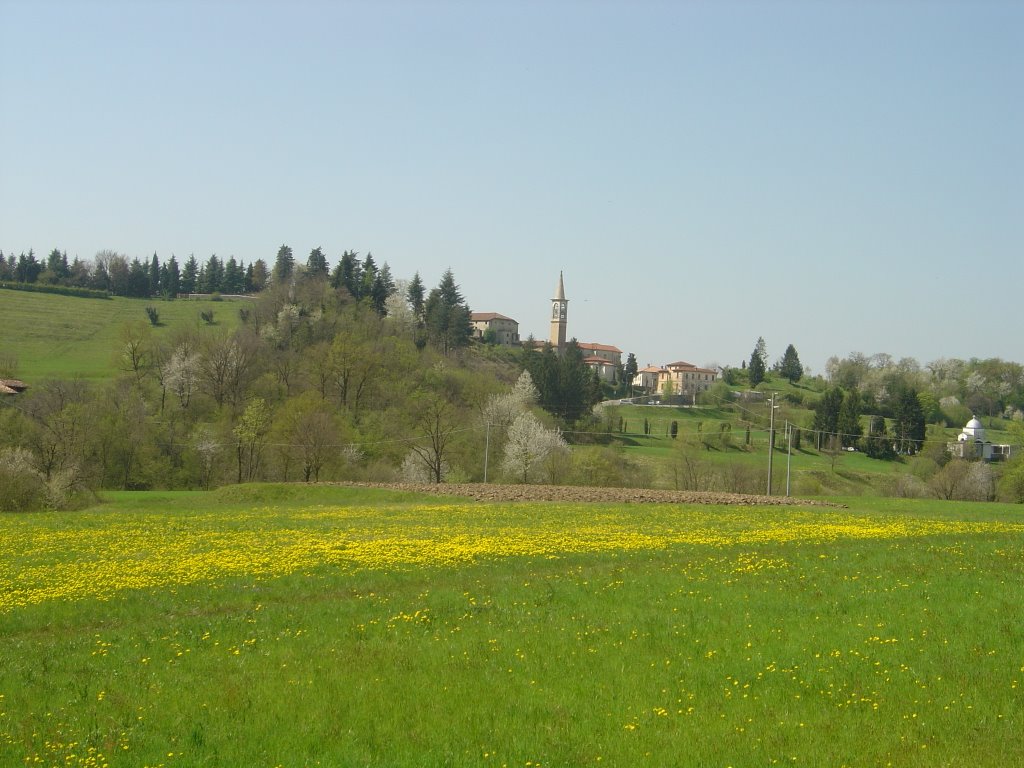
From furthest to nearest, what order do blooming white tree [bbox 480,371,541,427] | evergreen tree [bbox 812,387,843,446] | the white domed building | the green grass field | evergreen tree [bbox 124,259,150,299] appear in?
evergreen tree [bbox 124,259,150,299], evergreen tree [bbox 812,387,843,446], the green grass field, the white domed building, blooming white tree [bbox 480,371,541,427]

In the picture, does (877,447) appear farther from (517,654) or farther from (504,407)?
(517,654)

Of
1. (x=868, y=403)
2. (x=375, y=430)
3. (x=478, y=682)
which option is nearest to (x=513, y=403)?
(x=375, y=430)

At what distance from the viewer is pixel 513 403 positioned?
11075 cm

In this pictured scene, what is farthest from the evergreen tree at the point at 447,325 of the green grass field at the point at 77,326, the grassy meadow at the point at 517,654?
the grassy meadow at the point at 517,654

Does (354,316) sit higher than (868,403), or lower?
higher

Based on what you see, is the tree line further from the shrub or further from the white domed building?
the white domed building

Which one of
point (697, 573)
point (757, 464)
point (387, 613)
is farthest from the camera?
point (757, 464)

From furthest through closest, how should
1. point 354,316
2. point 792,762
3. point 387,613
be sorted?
point 354,316
point 387,613
point 792,762

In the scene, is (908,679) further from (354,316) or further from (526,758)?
(354,316)

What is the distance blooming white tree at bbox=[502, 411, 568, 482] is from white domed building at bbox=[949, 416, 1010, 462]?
52984 mm

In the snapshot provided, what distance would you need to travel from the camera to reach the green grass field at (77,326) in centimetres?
12938

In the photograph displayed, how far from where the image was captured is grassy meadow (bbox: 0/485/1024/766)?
11328mm

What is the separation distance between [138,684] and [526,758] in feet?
22.1

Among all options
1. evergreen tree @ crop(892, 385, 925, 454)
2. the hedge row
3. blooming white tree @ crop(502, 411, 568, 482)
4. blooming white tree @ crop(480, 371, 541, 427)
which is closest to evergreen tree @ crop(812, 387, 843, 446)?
evergreen tree @ crop(892, 385, 925, 454)
